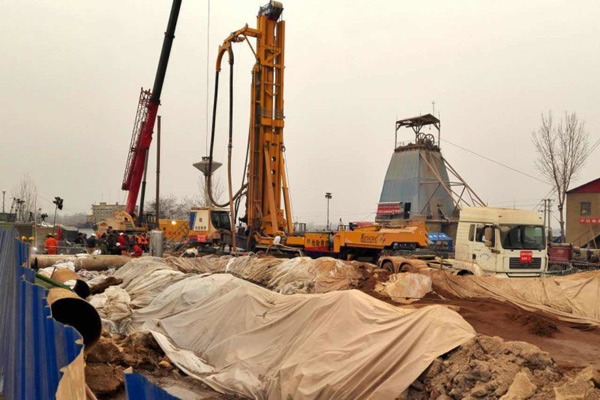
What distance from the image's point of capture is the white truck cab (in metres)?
14.0

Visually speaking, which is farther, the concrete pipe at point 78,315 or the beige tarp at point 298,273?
the beige tarp at point 298,273

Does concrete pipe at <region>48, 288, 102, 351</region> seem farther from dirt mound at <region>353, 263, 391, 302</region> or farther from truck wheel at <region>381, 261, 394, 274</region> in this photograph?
truck wheel at <region>381, 261, 394, 274</region>

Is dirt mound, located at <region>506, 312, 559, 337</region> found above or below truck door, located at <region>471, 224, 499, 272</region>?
below

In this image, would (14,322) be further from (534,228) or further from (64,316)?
(534,228)

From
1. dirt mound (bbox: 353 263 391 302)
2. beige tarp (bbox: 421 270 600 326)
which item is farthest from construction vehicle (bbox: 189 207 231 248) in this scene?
beige tarp (bbox: 421 270 600 326)

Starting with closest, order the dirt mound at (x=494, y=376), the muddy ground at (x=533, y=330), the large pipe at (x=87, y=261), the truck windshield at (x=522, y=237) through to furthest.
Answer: the dirt mound at (x=494, y=376)
the muddy ground at (x=533, y=330)
the truck windshield at (x=522, y=237)
the large pipe at (x=87, y=261)

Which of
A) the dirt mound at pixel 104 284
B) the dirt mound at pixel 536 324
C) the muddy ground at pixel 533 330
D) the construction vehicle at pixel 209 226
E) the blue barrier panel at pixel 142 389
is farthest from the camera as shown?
the construction vehicle at pixel 209 226

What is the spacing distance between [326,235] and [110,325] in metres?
10.7

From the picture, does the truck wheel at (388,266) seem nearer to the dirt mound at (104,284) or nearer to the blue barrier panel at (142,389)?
the dirt mound at (104,284)

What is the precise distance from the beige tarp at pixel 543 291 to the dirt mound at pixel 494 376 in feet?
21.1

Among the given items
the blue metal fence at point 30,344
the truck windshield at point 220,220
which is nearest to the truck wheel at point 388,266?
the truck windshield at point 220,220

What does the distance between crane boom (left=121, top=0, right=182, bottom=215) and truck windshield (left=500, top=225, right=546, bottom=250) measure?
63.9ft

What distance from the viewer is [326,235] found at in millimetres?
19250

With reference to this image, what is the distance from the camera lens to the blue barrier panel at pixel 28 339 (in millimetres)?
2759
